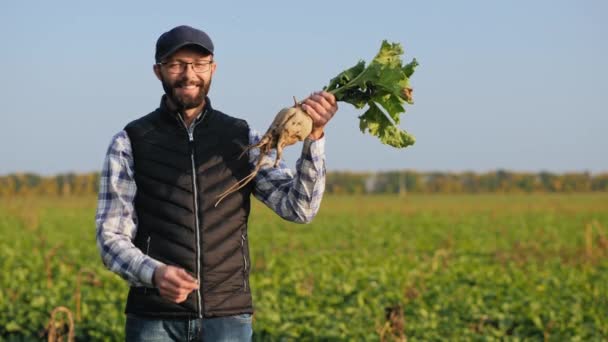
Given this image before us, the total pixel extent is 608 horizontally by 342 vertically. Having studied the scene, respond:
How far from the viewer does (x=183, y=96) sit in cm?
322

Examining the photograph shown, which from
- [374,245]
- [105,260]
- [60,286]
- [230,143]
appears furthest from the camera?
[374,245]

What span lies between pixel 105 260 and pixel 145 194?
11.8 inches

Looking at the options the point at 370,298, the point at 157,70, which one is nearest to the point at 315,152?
the point at 157,70

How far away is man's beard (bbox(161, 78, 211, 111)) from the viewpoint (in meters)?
3.22

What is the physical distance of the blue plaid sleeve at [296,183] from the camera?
320 cm

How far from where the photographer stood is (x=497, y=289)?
31.8 feet

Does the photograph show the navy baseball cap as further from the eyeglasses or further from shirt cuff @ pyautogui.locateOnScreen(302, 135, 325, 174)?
shirt cuff @ pyautogui.locateOnScreen(302, 135, 325, 174)

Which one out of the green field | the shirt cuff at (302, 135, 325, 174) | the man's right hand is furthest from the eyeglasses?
the green field

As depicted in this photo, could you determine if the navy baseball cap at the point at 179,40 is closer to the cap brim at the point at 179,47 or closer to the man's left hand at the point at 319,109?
the cap brim at the point at 179,47

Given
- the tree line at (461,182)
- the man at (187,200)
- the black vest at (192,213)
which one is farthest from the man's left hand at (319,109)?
the tree line at (461,182)

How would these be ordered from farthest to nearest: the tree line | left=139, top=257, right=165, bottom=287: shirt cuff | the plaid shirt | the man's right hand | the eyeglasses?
the tree line < the eyeglasses < the plaid shirt < left=139, top=257, right=165, bottom=287: shirt cuff < the man's right hand

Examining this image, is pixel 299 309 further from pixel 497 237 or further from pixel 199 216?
pixel 497 237

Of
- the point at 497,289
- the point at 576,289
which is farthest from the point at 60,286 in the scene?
the point at 576,289

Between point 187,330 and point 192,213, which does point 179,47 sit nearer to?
point 192,213
